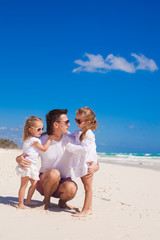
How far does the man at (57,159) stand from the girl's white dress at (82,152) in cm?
15

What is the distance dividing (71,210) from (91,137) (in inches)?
51.0

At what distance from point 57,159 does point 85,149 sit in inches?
22.0

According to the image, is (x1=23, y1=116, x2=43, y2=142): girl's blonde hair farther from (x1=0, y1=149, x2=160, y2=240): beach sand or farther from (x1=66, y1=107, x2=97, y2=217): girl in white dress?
(x1=0, y1=149, x2=160, y2=240): beach sand

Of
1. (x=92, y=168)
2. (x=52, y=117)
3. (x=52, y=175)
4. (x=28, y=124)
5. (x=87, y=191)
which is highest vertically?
(x=52, y=117)

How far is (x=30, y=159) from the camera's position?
4.39 meters

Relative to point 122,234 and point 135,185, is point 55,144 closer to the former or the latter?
point 122,234

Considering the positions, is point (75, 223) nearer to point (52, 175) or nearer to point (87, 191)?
point (87, 191)

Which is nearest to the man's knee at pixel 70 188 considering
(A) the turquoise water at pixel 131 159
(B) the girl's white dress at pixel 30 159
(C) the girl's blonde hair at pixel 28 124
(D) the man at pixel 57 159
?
(D) the man at pixel 57 159

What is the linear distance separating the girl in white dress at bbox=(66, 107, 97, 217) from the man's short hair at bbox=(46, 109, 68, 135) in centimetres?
25

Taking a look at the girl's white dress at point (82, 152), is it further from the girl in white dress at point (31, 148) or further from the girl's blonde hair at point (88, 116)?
the girl in white dress at point (31, 148)

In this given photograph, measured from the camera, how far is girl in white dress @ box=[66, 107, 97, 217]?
13.4 feet

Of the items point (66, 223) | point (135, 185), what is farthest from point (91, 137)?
point (135, 185)

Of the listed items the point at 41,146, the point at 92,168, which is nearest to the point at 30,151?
the point at 41,146

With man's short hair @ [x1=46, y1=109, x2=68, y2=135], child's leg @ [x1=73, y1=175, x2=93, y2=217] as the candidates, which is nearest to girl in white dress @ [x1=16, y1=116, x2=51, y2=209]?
man's short hair @ [x1=46, y1=109, x2=68, y2=135]
